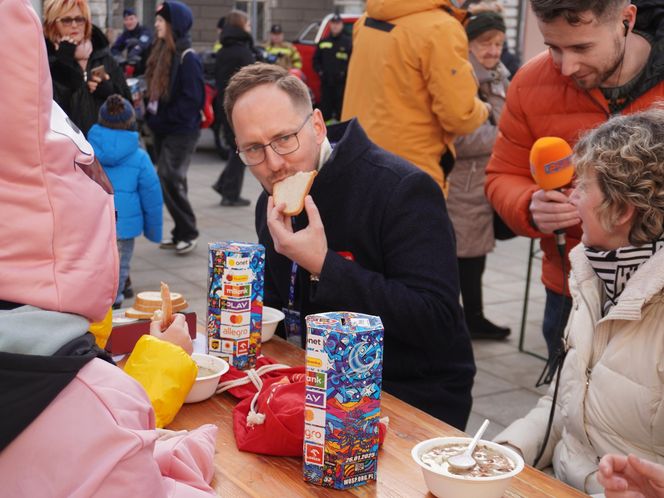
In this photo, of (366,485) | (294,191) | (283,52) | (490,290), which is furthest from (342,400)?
(283,52)

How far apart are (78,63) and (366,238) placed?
3.56 meters

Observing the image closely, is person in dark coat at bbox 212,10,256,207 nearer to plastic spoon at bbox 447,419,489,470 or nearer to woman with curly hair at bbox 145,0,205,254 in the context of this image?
woman with curly hair at bbox 145,0,205,254

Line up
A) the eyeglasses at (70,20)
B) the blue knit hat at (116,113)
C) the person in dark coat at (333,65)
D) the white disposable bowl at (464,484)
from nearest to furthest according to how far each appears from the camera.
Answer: the white disposable bowl at (464,484) < the eyeglasses at (70,20) < the blue knit hat at (116,113) < the person in dark coat at (333,65)

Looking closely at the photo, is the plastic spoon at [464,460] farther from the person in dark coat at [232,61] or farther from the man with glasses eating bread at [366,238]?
the person in dark coat at [232,61]

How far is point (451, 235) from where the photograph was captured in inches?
113

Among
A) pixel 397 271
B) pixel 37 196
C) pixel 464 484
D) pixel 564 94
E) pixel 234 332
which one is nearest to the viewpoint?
pixel 37 196

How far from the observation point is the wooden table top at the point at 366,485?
74.8 inches

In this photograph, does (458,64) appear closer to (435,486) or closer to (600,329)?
(600,329)

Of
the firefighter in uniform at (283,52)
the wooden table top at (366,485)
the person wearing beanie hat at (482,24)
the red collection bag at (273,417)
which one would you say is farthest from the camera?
the firefighter in uniform at (283,52)

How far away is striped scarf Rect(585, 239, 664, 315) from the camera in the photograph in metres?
2.49

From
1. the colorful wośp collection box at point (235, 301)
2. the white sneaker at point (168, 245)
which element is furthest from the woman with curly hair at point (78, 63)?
the colorful wośp collection box at point (235, 301)

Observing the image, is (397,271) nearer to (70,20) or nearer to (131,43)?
(70,20)

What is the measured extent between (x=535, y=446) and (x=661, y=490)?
0.76 meters

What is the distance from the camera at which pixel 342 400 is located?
184 centimetres
